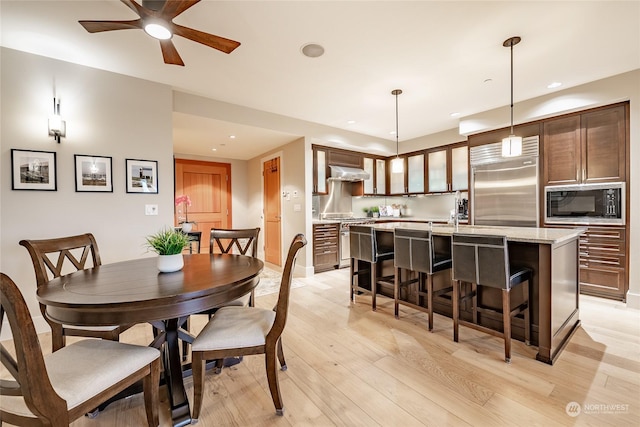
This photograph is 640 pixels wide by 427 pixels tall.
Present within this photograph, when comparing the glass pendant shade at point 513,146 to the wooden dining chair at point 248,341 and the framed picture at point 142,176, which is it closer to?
the wooden dining chair at point 248,341

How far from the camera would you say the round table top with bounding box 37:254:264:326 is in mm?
1206

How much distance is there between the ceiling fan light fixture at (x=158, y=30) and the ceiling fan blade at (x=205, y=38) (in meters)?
0.06

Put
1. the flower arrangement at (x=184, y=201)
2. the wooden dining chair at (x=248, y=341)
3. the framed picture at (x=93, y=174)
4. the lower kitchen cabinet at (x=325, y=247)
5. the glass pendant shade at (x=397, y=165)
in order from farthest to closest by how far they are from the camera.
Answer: the lower kitchen cabinet at (x=325, y=247), the flower arrangement at (x=184, y=201), the glass pendant shade at (x=397, y=165), the framed picture at (x=93, y=174), the wooden dining chair at (x=248, y=341)

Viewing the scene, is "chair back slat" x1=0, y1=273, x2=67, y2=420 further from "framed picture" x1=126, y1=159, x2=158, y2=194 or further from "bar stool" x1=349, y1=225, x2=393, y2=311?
"bar stool" x1=349, y1=225, x2=393, y2=311

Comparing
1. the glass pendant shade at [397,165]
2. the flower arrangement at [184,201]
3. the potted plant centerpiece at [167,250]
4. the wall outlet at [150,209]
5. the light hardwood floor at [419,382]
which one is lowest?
the light hardwood floor at [419,382]

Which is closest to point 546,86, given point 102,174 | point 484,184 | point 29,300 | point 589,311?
point 484,184

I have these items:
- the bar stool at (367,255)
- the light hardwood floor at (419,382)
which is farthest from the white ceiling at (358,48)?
the light hardwood floor at (419,382)

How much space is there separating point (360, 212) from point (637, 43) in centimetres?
462

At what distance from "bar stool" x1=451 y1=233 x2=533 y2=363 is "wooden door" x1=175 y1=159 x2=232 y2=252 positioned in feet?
17.8

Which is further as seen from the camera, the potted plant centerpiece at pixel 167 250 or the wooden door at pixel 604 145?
the wooden door at pixel 604 145

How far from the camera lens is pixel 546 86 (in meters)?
3.49

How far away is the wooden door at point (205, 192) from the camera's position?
19.5 ft

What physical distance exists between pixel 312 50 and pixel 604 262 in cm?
430

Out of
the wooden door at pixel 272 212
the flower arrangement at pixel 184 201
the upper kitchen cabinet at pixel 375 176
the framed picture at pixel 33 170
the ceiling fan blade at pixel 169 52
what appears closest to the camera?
the ceiling fan blade at pixel 169 52
